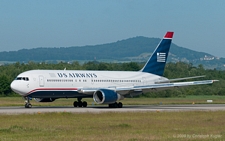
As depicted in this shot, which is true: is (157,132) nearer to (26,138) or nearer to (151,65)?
(26,138)

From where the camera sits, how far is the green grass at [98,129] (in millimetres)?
21109

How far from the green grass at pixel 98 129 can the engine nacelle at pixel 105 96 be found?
1182 centimetres

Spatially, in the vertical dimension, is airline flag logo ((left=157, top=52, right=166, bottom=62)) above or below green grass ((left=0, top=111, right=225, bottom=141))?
above

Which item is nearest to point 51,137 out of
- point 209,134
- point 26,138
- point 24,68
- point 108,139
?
point 26,138

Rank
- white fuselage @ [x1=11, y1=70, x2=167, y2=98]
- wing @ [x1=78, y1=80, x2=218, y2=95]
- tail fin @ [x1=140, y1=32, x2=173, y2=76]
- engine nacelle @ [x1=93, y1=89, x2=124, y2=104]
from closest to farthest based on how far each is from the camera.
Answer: white fuselage @ [x1=11, y1=70, x2=167, y2=98], engine nacelle @ [x1=93, y1=89, x2=124, y2=104], wing @ [x1=78, y1=80, x2=218, y2=95], tail fin @ [x1=140, y1=32, x2=173, y2=76]

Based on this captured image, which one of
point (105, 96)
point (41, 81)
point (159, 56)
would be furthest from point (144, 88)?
point (41, 81)

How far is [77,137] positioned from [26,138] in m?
2.12

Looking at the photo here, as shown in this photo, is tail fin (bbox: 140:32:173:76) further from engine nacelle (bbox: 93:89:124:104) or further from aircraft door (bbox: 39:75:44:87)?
aircraft door (bbox: 39:75:44:87)

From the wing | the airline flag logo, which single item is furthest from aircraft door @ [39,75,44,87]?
the airline flag logo

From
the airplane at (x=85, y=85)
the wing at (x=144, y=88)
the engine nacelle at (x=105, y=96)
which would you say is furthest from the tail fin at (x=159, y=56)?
the engine nacelle at (x=105, y=96)

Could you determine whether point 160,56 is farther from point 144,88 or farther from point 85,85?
point 85,85

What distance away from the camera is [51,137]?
20906mm

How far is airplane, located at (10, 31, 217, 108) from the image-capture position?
4384 cm

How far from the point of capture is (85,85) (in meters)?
47.3
